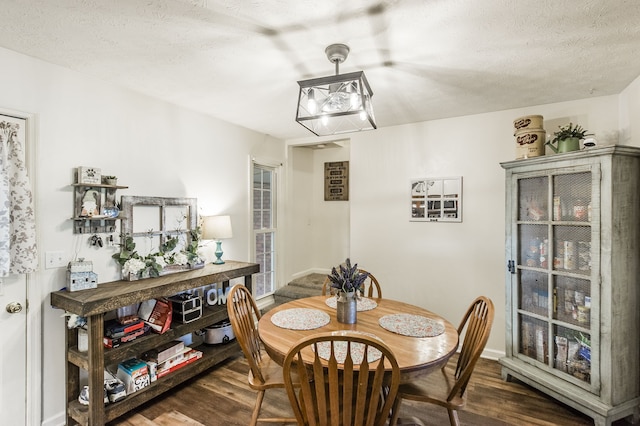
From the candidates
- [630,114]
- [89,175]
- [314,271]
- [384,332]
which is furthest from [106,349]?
[630,114]

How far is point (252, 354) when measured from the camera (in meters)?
1.98

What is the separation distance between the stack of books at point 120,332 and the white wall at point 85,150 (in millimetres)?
291

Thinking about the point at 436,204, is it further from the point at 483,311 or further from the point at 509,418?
the point at 509,418

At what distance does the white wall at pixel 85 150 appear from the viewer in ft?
6.86

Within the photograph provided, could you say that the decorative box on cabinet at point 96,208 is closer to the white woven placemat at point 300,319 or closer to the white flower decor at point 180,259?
the white flower decor at point 180,259

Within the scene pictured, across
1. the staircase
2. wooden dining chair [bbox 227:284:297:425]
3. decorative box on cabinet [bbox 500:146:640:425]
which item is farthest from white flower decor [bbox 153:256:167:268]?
decorative box on cabinet [bbox 500:146:640:425]

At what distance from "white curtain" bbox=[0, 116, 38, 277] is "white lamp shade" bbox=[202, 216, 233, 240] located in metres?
1.32

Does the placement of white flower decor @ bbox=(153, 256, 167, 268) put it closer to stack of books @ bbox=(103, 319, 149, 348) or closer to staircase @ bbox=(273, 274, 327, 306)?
stack of books @ bbox=(103, 319, 149, 348)

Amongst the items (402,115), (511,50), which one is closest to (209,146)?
(402,115)

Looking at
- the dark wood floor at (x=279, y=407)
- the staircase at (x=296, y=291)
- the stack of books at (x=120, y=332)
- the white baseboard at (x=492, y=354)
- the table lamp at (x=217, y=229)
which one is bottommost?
the dark wood floor at (x=279, y=407)

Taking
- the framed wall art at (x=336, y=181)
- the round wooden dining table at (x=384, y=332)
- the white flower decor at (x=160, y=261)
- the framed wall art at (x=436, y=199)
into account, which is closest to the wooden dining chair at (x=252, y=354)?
the round wooden dining table at (x=384, y=332)

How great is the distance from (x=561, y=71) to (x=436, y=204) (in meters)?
1.54

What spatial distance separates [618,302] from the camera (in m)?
2.12

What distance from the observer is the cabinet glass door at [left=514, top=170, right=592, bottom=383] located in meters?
2.27
